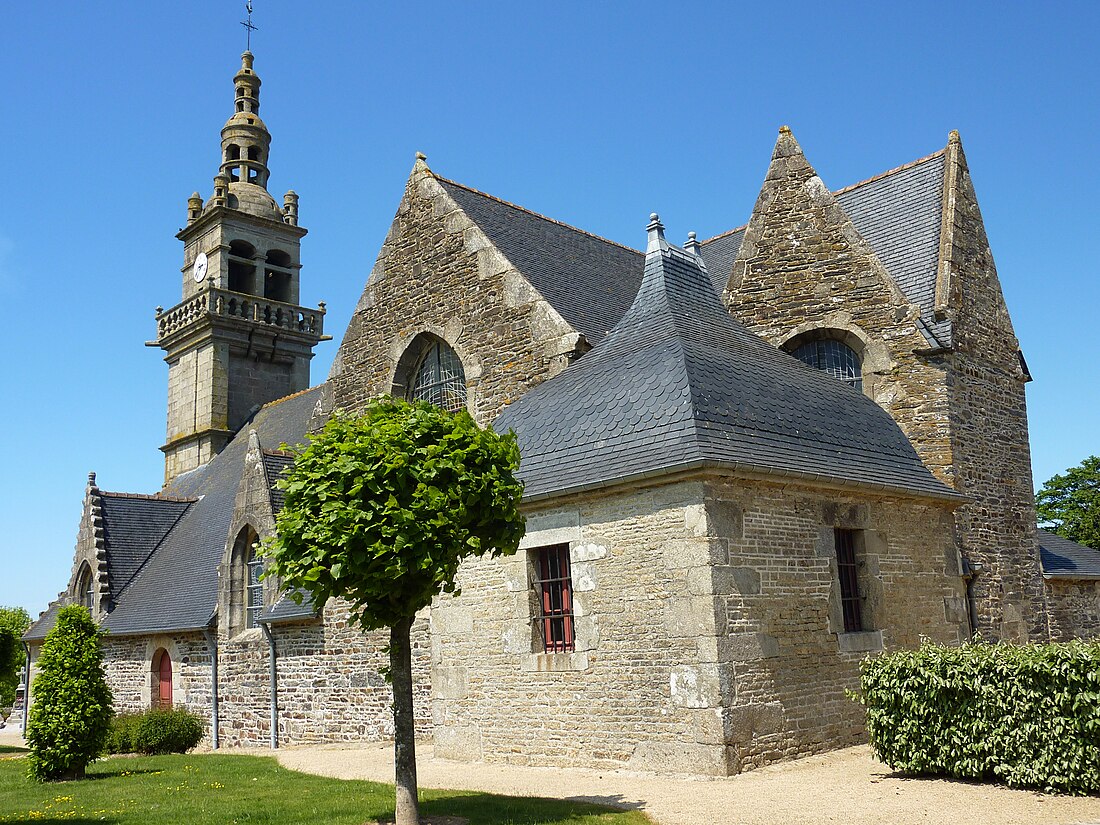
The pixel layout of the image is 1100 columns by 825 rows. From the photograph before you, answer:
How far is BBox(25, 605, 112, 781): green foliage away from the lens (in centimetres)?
1316

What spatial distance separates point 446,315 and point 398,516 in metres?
8.11

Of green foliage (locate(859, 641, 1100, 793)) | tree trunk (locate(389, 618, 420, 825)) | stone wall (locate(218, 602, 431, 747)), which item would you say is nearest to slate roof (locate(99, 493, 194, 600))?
stone wall (locate(218, 602, 431, 747))

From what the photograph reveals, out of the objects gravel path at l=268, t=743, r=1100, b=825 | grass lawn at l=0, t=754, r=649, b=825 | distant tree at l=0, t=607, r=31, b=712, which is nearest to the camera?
gravel path at l=268, t=743, r=1100, b=825

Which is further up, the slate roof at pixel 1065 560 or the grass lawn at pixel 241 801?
the slate roof at pixel 1065 560

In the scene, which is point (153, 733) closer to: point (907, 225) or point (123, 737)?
point (123, 737)

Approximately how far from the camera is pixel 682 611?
9945 millimetres

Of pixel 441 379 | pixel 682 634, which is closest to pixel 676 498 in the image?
pixel 682 634

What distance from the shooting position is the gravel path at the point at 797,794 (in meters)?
7.54

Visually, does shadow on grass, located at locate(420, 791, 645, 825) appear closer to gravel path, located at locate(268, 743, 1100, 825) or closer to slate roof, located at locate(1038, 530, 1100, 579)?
gravel path, located at locate(268, 743, 1100, 825)

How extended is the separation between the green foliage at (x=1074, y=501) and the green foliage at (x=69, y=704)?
29.3m

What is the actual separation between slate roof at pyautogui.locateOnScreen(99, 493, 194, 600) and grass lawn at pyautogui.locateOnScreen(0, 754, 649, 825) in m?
9.21

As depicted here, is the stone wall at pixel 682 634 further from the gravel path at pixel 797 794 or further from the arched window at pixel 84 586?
the arched window at pixel 84 586

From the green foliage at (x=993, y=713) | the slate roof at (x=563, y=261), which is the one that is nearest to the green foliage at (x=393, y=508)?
the green foliage at (x=993, y=713)

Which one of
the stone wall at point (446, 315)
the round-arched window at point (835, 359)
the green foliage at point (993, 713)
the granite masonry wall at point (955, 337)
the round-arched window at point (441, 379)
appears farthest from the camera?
the round-arched window at point (441, 379)
